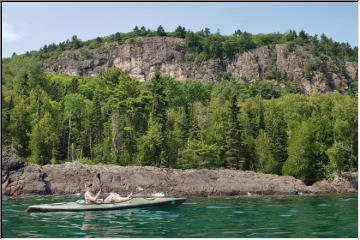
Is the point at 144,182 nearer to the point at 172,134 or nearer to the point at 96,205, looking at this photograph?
the point at 172,134

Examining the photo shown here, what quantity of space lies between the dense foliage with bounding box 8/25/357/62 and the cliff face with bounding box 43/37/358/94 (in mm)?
2989

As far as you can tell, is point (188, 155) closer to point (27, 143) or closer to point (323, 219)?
point (27, 143)

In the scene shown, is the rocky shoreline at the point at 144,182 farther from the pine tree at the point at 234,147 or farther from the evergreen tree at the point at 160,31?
the evergreen tree at the point at 160,31

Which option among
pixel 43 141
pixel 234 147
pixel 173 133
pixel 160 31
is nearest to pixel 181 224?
pixel 234 147

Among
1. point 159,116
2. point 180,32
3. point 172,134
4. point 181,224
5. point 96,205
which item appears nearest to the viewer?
point 181,224

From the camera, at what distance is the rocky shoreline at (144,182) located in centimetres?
4431

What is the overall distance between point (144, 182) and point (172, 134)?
18270 mm

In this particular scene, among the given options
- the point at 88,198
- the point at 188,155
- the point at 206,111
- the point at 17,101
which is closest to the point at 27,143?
the point at 17,101

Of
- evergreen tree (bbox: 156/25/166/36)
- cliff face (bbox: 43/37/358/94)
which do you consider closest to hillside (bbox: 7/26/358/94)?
cliff face (bbox: 43/37/358/94)

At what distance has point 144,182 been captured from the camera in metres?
45.4

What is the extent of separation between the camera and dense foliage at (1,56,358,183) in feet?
185

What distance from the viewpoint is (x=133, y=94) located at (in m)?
70.1

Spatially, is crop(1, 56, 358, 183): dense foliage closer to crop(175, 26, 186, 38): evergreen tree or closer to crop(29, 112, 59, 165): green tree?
crop(29, 112, 59, 165): green tree

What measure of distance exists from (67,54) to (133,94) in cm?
11412
